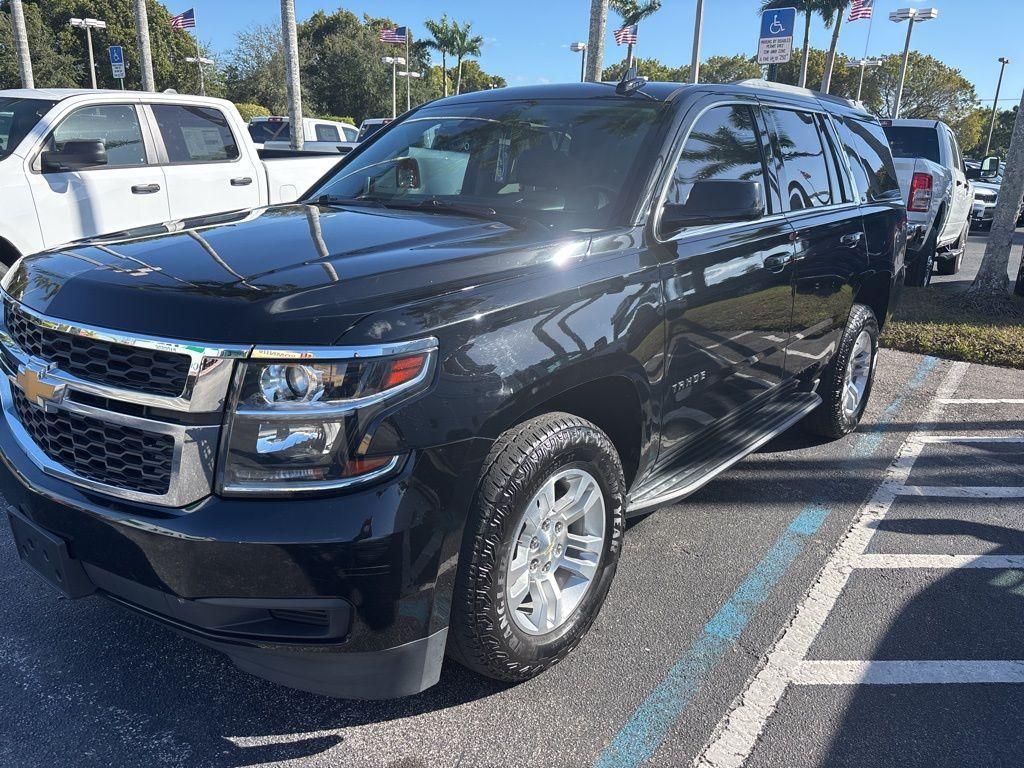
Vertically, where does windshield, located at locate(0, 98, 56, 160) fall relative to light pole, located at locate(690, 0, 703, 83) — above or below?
below

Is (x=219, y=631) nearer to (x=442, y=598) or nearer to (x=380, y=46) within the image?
(x=442, y=598)

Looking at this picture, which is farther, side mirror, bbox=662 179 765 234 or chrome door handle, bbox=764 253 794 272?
chrome door handle, bbox=764 253 794 272

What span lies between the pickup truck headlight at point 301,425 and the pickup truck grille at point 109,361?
0.18 meters

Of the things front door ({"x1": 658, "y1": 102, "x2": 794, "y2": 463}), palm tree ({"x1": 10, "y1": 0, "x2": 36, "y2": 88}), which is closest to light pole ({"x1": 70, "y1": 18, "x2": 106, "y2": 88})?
palm tree ({"x1": 10, "y1": 0, "x2": 36, "y2": 88})

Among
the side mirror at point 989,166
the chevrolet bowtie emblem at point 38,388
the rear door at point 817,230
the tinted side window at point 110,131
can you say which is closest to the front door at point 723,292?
the rear door at point 817,230

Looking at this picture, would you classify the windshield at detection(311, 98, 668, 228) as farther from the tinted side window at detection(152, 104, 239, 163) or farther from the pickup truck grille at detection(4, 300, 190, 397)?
the tinted side window at detection(152, 104, 239, 163)

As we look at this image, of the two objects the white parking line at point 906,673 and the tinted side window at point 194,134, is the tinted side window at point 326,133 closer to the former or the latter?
the tinted side window at point 194,134

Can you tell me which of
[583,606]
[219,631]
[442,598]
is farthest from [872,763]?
[219,631]

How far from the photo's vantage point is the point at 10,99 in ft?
22.0

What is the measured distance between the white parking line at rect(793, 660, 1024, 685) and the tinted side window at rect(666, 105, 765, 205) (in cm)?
176

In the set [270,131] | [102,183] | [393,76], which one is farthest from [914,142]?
[393,76]

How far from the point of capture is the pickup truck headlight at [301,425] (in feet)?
6.39

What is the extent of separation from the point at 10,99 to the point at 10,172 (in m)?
0.98

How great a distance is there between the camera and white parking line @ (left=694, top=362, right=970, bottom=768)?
239 centimetres
